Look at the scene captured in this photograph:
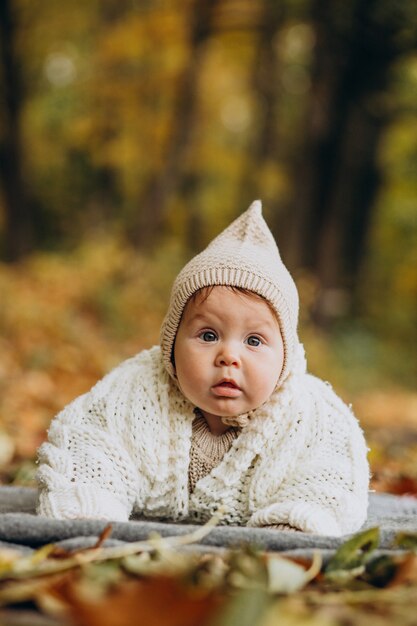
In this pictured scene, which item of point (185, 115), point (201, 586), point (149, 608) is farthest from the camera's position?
point (185, 115)

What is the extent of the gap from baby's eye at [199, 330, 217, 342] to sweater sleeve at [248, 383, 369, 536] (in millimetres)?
390

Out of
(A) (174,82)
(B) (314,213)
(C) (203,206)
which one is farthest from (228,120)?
(B) (314,213)

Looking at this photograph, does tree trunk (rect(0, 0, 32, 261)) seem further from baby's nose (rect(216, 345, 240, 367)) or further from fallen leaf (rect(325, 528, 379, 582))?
fallen leaf (rect(325, 528, 379, 582))

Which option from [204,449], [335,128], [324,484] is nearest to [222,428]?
[204,449]

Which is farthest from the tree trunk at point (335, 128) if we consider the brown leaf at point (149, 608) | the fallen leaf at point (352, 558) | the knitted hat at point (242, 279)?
the brown leaf at point (149, 608)

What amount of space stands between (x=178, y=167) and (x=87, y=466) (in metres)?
8.17

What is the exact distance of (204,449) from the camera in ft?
7.41

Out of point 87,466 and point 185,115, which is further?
point 185,115

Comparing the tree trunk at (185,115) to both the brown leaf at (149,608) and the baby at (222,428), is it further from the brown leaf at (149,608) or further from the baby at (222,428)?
Answer: the brown leaf at (149,608)

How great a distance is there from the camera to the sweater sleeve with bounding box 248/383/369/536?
2.01 m

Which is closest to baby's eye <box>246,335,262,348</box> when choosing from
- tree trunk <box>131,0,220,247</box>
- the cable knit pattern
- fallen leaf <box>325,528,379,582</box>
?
the cable knit pattern

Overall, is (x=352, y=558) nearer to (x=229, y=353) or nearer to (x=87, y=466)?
(x=229, y=353)

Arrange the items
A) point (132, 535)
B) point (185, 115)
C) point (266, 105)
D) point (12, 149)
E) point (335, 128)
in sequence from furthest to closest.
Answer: point (266, 105), point (12, 149), point (335, 128), point (185, 115), point (132, 535)

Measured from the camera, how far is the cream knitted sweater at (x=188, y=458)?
209 centimetres
